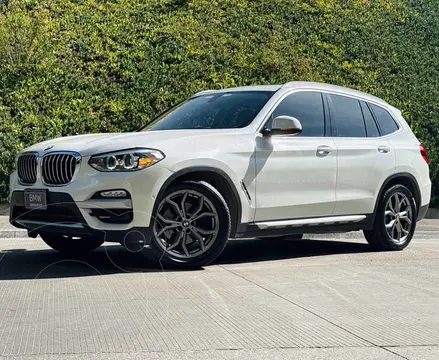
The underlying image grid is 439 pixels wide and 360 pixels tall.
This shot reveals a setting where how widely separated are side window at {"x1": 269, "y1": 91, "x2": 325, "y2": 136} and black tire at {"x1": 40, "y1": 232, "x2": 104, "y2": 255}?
7.92 ft

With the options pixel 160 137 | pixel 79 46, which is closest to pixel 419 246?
pixel 160 137

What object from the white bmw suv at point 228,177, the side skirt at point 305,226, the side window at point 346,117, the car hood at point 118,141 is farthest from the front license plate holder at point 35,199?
the side window at point 346,117

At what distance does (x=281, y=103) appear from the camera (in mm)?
8281

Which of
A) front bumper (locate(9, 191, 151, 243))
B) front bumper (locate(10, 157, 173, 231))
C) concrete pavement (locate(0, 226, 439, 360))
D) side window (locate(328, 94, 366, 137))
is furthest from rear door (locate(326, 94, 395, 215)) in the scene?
front bumper (locate(9, 191, 151, 243))

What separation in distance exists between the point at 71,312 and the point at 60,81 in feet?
45.1

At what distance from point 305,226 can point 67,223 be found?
2569mm

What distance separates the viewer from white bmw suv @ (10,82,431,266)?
700 centimetres

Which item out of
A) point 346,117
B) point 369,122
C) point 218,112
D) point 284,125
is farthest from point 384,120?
point 218,112

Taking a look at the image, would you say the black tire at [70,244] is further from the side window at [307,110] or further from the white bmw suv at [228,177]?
the side window at [307,110]

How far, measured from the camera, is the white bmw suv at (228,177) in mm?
7004

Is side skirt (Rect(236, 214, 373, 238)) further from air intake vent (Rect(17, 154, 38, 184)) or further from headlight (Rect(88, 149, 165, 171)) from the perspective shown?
air intake vent (Rect(17, 154, 38, 184))

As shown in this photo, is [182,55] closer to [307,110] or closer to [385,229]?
[385,229]

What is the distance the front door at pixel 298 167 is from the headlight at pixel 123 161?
1274 millimetres

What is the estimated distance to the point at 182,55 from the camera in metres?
21.2
